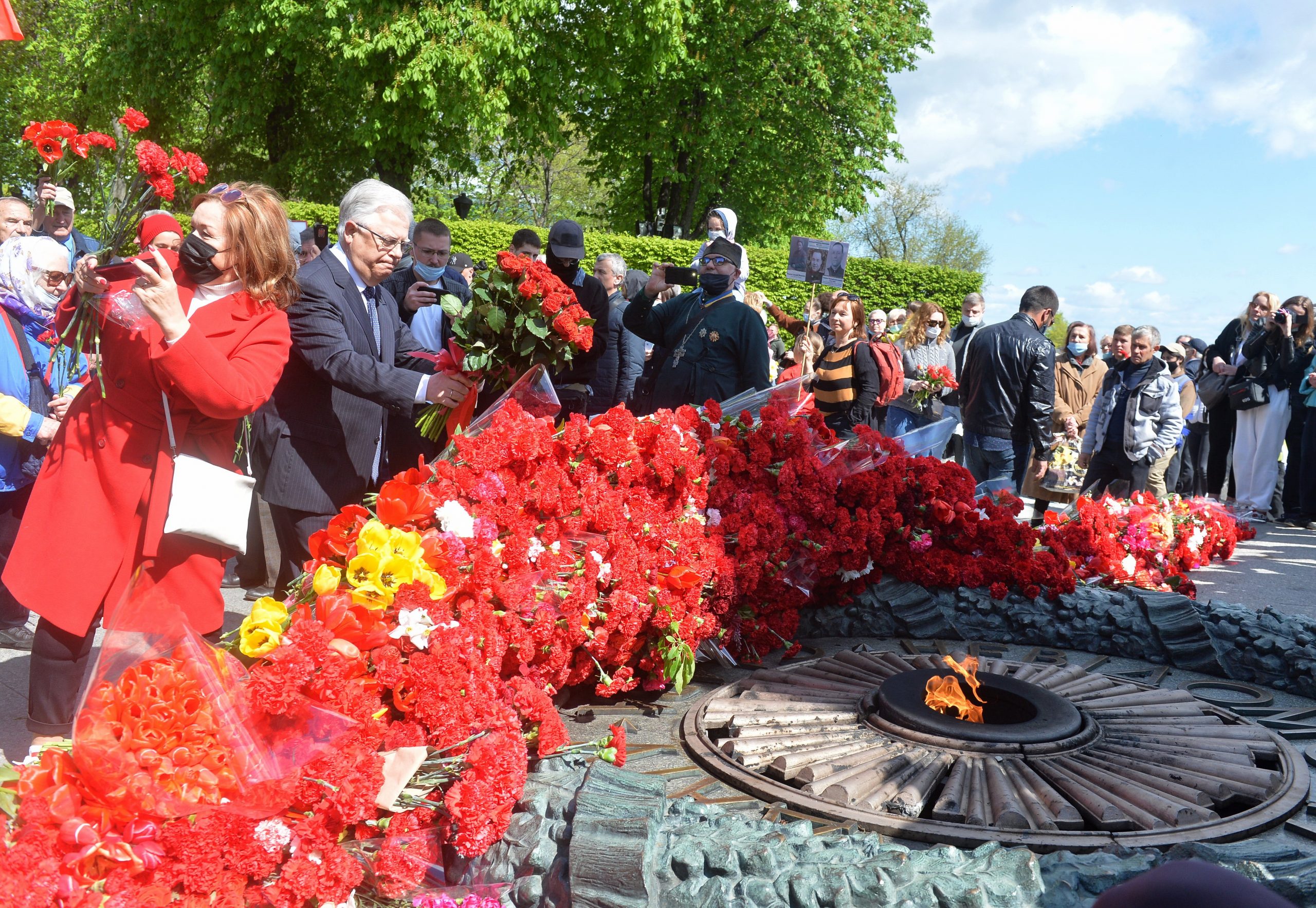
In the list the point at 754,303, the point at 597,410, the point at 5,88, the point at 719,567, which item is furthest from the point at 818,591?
the point at 5,88

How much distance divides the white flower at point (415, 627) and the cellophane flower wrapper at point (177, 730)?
13.5 inches

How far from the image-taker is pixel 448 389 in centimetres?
346

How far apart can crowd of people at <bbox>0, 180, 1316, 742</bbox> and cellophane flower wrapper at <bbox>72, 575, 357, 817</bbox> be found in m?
0.59

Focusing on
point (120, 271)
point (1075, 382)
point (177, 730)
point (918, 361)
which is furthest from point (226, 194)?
point (1075, 382)

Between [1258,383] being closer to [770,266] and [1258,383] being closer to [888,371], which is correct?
[888,371]

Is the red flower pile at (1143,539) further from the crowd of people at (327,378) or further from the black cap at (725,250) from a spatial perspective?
the black cap at (725,250)

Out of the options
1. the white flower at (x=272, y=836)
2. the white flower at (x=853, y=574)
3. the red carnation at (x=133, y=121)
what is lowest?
the white flower at (x=272, y=836)

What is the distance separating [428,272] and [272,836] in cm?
419

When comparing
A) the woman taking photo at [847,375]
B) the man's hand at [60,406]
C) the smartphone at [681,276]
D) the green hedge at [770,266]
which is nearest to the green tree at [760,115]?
the green hedge at [770,266]

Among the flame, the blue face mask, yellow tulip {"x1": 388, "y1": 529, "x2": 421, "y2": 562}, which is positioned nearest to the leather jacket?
the blue face mask

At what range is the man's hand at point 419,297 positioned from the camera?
499 cm

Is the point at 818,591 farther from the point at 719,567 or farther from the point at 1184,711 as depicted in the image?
the point at 1184,711

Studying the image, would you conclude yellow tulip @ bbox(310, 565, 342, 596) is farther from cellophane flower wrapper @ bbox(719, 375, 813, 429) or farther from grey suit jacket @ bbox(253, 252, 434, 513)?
cellophane flower wrapper @ bbox(719, 375, 813, 429)

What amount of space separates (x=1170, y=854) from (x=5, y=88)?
101 feet
